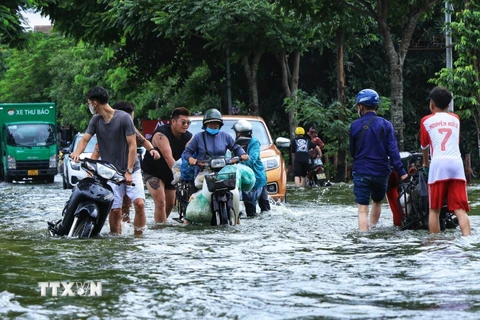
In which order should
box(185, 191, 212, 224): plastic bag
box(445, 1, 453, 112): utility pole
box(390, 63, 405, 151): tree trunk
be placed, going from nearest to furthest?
box(185, 191, 212, 224): plastic bag → box(390, 63, 405, 151): tree trunk → box(445, 1, 453, 112): utility pole

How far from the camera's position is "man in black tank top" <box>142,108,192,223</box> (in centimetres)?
1433

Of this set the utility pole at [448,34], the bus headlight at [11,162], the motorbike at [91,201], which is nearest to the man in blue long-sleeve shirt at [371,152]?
the motorbike at [91,201]

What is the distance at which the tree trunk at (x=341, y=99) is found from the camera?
3212cm

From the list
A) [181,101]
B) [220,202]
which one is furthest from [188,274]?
[181,101]

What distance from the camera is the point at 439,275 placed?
28.3 feet

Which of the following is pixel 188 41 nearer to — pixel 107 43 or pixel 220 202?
pixel 107 43

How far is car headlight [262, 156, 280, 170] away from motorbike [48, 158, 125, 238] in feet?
22.1

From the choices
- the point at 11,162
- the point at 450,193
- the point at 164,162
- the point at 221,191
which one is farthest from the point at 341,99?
the point at 450,193

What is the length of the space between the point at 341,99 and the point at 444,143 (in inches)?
817

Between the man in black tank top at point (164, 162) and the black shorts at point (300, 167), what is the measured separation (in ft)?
46.4

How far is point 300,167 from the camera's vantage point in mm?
28969

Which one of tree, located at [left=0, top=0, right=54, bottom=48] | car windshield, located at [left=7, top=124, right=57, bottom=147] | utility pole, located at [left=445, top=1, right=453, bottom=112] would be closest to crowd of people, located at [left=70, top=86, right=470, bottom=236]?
tree, located at [left=0, top=0, right=54, bottom=48]

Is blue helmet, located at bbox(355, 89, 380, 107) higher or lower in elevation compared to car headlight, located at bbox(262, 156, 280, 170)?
higher

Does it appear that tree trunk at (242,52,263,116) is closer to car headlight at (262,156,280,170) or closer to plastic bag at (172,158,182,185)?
car headlight at (262,156,280,170)
